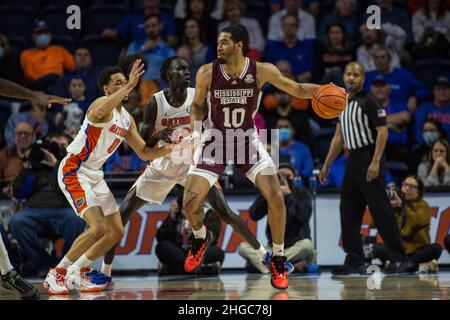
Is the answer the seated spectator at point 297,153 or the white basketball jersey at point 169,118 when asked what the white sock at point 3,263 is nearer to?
the white basketball jersey at point 169,118

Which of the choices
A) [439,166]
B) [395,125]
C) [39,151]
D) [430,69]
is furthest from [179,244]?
[430,69]

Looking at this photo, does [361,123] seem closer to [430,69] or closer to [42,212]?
[430,69]

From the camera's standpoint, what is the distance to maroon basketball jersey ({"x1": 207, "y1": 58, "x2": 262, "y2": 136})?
694 cm

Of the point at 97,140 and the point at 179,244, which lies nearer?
the point at 97,140

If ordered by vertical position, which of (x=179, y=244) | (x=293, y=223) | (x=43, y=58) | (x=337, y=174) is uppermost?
(x=43, y=58)

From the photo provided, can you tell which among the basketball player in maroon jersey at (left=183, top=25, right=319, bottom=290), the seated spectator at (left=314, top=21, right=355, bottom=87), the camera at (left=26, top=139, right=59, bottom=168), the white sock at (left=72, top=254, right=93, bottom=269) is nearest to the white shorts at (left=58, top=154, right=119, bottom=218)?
the white sock at (left=72, top=254, right=93, bottom=269)

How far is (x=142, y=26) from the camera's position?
40.1 ft

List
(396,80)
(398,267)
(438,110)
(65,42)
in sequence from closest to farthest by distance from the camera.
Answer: (398,267) < (438,110) < (396,80) < (65,42)

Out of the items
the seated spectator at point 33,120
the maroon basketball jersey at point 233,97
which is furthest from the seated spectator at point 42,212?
the maroon basketball jersey at point 233,97

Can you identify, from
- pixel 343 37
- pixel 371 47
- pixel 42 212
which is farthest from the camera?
pixel 343 37

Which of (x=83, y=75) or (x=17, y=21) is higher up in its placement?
(x=17, y=21)

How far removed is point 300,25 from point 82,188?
578cm

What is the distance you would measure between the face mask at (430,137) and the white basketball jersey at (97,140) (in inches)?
175

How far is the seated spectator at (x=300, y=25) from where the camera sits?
1201 centimetres
